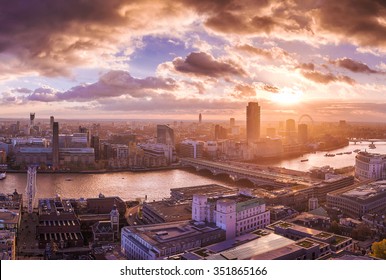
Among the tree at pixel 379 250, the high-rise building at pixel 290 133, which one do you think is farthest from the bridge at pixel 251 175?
the tree at pixel 379 250

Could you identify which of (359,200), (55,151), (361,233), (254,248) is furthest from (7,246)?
(55,151)

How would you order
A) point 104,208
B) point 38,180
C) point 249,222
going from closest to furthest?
1. point 249,222
2. point 104,208
3. point 38,180

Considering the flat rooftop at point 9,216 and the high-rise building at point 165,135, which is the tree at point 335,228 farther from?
the high-rise building at point 165,135

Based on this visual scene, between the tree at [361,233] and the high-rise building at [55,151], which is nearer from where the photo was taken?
the tree at [361,233]

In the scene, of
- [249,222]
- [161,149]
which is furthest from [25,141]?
[249,222]

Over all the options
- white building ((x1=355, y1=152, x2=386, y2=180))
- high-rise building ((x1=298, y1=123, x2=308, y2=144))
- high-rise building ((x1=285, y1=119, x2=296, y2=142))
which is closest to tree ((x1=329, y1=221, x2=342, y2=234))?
white building ((x1=355, y1=152, x2=386, y2=180))
